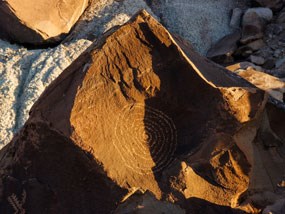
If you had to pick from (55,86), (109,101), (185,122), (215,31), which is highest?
(55,86)

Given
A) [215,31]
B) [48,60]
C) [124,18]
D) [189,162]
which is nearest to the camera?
[189,162]

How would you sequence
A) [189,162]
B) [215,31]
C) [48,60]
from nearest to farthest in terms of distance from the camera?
→ 1. [189,162]
2. [48,60]
3. [215,31]

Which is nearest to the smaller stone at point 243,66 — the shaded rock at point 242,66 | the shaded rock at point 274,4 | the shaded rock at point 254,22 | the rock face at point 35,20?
the shaded rock at point 242,66

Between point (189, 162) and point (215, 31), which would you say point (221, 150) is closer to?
point (189, 162)

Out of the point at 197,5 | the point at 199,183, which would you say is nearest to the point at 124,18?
the point at 197,5

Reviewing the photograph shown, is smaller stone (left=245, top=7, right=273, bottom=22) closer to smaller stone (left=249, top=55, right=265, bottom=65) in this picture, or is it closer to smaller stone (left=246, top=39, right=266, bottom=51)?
smaller stone (left=246, top=39, right=266, bottom=51)

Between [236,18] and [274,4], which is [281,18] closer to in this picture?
[274,4]

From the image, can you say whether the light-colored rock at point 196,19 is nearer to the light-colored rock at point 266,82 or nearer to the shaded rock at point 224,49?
the shaded rock at point 224,49
